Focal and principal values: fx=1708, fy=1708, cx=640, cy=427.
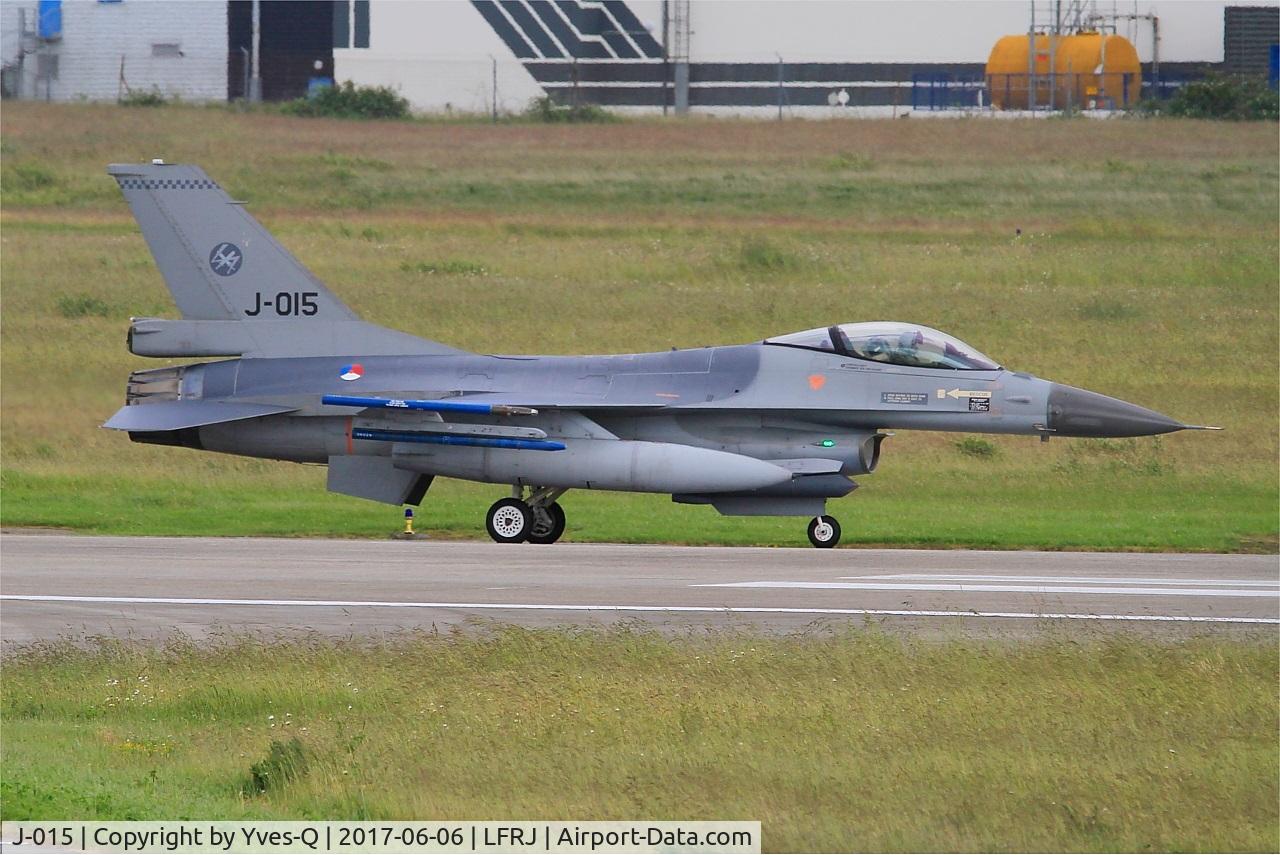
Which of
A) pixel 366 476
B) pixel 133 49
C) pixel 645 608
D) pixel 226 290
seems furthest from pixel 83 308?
pixel 133 49

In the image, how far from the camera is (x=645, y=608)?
610 inches

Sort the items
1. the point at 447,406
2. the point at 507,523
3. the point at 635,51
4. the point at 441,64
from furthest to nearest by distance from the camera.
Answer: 1. the point at 635,51
2. the point at 441,64
3. the point at 507,523
4. the point at 447,406

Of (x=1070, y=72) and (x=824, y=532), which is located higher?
(x=1070, y=72)

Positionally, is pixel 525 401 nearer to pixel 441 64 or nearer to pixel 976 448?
pixel 976 448

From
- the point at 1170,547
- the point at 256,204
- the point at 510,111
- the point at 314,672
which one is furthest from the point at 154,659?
the point at 510,111

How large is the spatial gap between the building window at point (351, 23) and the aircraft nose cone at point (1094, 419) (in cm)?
5426

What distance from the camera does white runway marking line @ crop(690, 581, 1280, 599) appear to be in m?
16.6

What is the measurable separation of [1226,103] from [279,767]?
6000 centimetres

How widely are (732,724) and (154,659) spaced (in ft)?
15.9

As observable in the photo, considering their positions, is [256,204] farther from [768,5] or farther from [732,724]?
[732,724]

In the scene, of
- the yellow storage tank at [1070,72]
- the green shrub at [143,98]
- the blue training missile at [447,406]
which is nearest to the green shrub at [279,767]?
the blue training missile at [447,406]

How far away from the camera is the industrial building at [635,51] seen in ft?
221

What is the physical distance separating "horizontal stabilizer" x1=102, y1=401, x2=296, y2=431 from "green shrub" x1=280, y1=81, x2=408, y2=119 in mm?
46988

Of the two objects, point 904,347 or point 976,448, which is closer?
point 904,347
